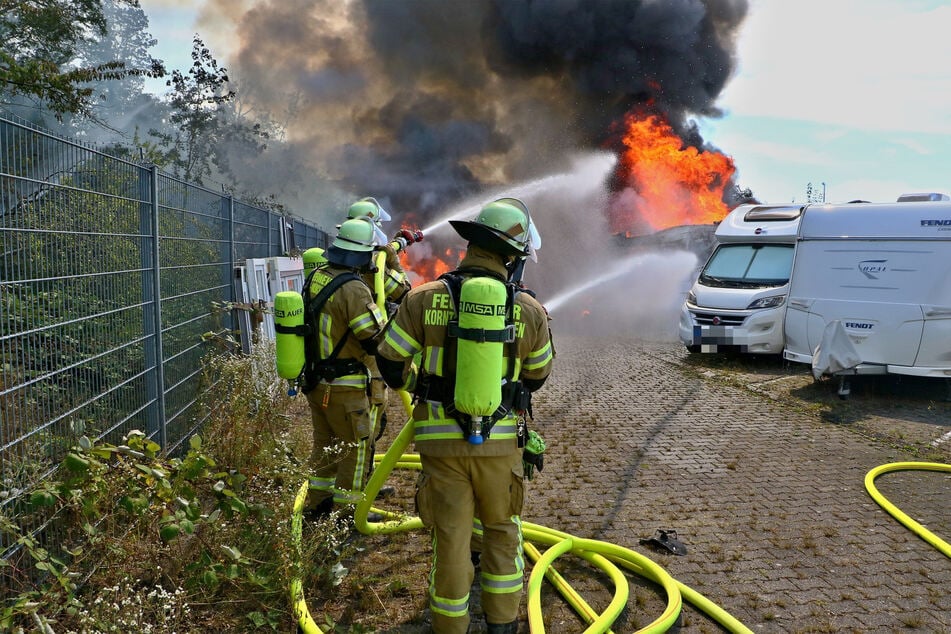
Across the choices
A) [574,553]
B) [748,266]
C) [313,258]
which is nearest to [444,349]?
[574,553]

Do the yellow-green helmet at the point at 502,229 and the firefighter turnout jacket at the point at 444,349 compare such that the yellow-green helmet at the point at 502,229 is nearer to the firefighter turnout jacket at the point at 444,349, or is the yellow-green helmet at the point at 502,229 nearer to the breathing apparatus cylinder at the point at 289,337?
the firefighter turnout jacket at the point at 444,349

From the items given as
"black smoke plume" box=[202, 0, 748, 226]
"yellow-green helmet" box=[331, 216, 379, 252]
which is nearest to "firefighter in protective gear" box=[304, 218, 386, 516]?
"yellow-green helmet" box=[331, 216, 379, 252]

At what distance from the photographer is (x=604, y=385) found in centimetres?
926

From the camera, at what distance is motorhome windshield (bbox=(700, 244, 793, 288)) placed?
34.2ft

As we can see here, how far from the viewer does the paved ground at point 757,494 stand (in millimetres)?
3648

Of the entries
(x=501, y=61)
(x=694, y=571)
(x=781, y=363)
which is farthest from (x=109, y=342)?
(x=501, y=61)

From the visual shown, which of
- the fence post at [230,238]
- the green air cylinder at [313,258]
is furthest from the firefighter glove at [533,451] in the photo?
the fence post at [230,238]

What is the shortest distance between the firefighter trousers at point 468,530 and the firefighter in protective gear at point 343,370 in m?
1.14

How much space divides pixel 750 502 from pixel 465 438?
10.0 ft

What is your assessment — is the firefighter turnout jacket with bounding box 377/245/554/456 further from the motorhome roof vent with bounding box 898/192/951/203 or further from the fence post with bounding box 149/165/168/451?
the motorhome roof vent with bounding box 898/192/951/203

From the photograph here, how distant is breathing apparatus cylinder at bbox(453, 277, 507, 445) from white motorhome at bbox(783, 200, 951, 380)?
6957 millimetres

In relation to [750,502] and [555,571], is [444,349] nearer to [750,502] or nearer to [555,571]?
[555,571]

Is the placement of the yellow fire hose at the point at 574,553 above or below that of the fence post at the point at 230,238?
below

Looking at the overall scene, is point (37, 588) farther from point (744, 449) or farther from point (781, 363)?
point (781, 363)
